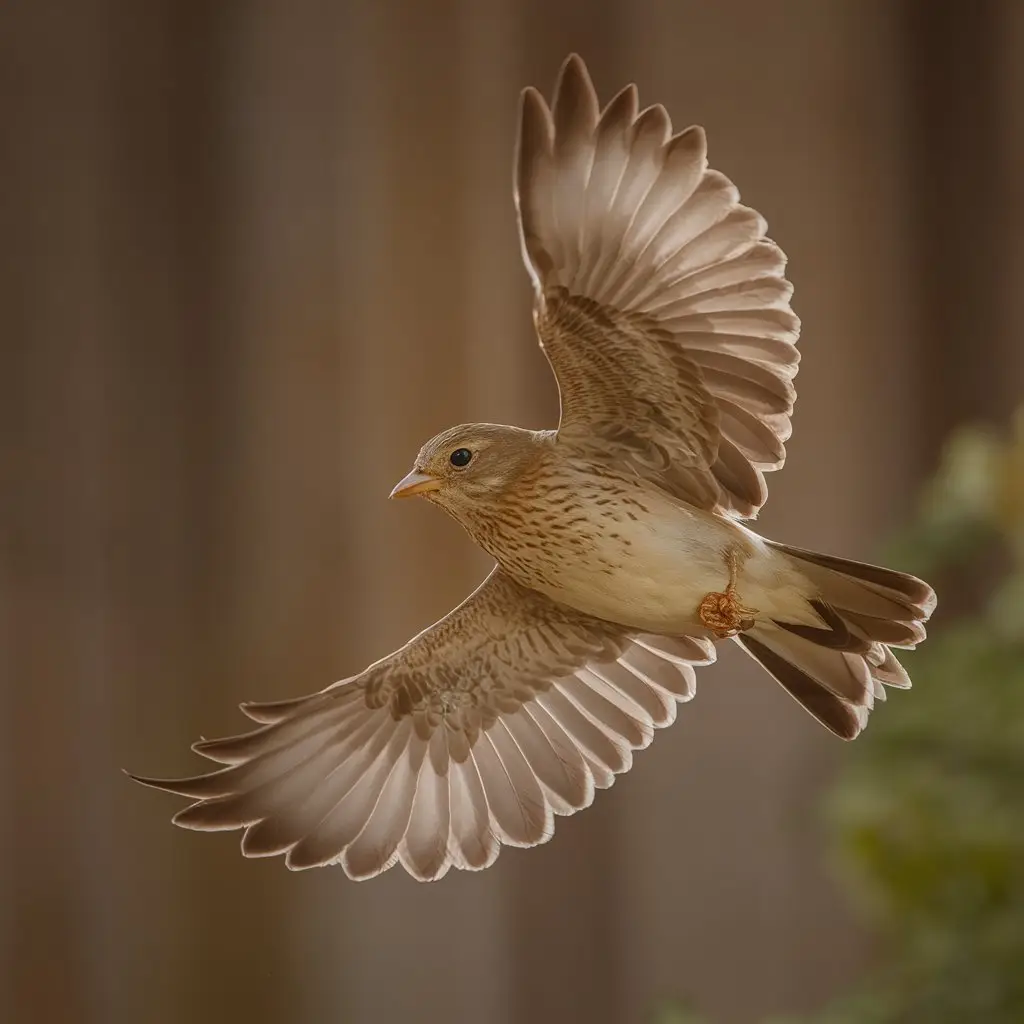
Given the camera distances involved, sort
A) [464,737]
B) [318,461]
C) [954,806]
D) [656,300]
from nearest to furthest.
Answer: [656,300], [464,737], [954,806], [318,461]

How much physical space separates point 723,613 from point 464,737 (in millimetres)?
398

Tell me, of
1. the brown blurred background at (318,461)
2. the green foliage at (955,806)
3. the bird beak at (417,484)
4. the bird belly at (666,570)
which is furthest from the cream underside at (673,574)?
the brown blurred background at (318,461)

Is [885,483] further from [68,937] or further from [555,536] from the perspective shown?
[555,536]

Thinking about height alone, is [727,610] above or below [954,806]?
above

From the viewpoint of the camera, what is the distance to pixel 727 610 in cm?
115

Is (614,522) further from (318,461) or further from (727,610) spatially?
(318,461)

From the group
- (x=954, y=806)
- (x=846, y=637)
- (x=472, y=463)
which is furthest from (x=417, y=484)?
(x=954, y=806)

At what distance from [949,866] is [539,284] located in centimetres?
106

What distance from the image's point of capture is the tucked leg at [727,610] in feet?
3.76

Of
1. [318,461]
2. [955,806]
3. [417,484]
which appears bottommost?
[955,806]

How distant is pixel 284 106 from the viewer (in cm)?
319

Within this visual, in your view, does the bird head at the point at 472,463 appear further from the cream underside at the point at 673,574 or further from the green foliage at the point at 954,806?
the green foliage at the point at 954,806

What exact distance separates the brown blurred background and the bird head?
6.04 feet

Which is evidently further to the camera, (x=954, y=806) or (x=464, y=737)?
(x=954, y=806)
